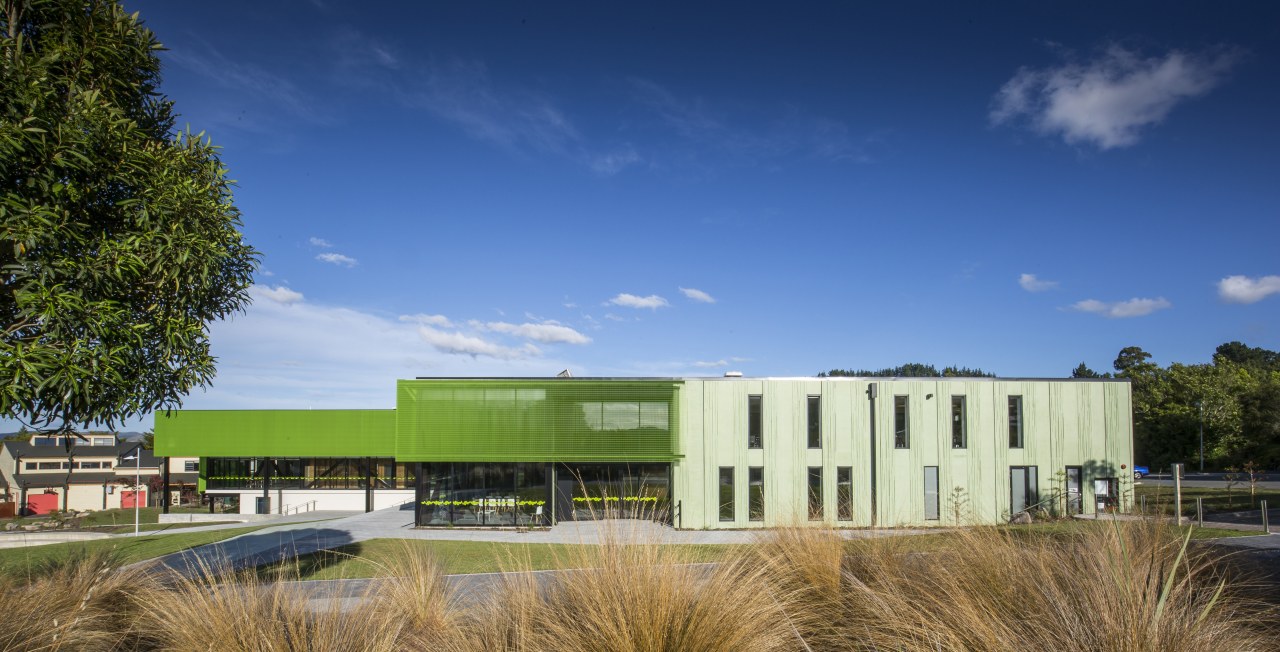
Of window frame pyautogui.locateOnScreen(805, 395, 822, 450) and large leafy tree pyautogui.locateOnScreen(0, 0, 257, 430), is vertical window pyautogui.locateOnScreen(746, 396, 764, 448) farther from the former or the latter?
large leafy tree pyautogui.locateOnScreen(0, 0, 257, 430)

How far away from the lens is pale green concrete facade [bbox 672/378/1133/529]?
914 inches

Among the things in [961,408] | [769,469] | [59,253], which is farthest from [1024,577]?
[961,408]

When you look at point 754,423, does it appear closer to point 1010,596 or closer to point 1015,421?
point 1015,421

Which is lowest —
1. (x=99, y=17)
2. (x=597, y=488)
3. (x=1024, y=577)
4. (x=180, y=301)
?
(x=597, y=488)

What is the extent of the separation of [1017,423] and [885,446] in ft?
15.6

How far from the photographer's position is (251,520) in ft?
98.7

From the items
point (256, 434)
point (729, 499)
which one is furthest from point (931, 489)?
point (256, 434)

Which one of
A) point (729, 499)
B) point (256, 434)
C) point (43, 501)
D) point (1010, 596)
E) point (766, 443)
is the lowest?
point (43, 501)

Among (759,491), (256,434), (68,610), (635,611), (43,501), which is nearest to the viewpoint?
(635,611)

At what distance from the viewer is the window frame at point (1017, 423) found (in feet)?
78.0

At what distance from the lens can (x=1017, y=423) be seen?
23875 mm

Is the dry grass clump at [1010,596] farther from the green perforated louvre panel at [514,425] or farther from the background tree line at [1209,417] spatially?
the background tree line at [1209,417]

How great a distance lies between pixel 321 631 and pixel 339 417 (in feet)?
94.7

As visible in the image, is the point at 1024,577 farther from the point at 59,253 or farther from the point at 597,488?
the point at 597,488
